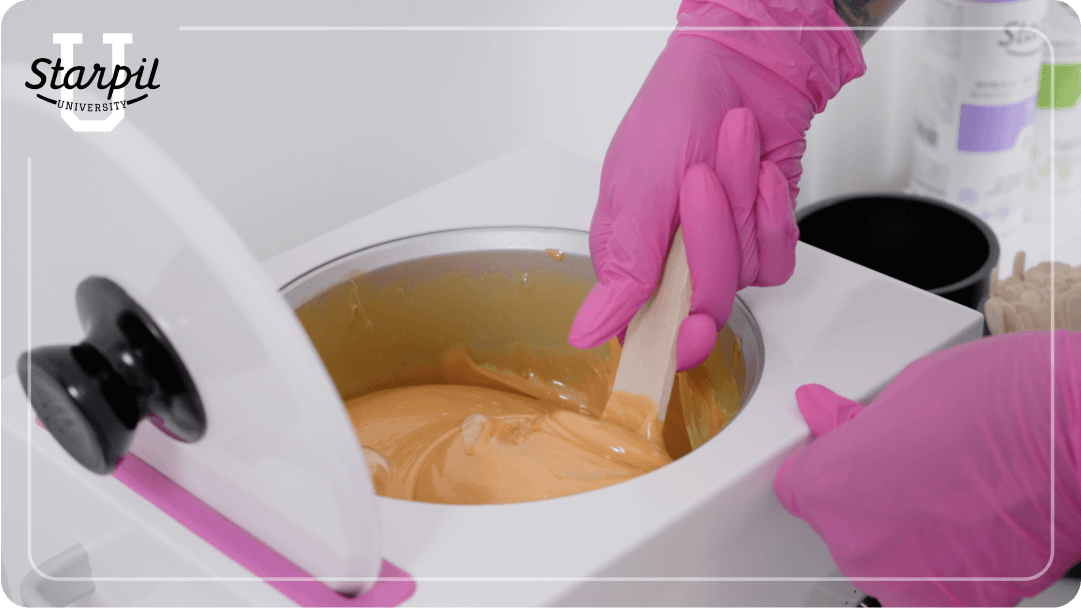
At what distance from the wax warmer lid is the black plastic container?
4.01ft

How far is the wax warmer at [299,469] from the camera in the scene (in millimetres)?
607

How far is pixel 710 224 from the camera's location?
1028 mm

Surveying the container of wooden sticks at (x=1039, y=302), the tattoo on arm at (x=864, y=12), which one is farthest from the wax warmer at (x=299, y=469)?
the tattoo on arm at (x=864, y=12)

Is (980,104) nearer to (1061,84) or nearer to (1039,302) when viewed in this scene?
(1061,84)

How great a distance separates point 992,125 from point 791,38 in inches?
34.5

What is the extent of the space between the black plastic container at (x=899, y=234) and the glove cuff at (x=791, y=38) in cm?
54

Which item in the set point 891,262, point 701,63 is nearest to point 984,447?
point 701,63

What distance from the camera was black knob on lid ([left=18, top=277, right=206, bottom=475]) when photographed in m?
0.65

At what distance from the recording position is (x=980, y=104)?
1.77 m

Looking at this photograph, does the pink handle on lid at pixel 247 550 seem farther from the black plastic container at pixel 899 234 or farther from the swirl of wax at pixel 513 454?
the black plastic container at pixel 899 234

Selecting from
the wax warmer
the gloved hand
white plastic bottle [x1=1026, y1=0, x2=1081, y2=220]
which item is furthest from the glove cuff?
white plastic bottle [x1=1026, y1=0, x2=1081, y2=220]

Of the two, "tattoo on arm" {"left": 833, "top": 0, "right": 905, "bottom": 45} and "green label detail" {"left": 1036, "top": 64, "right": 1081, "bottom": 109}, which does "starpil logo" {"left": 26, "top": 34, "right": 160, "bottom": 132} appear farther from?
"green label detail" {"left": 1036, "top": 64, "right": 1081, "bottom": 109}

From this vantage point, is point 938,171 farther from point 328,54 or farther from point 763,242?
point 328,54

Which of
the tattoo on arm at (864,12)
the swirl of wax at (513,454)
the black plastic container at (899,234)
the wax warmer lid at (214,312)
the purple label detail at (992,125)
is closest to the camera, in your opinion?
the wax warmer lid at (214,312)
